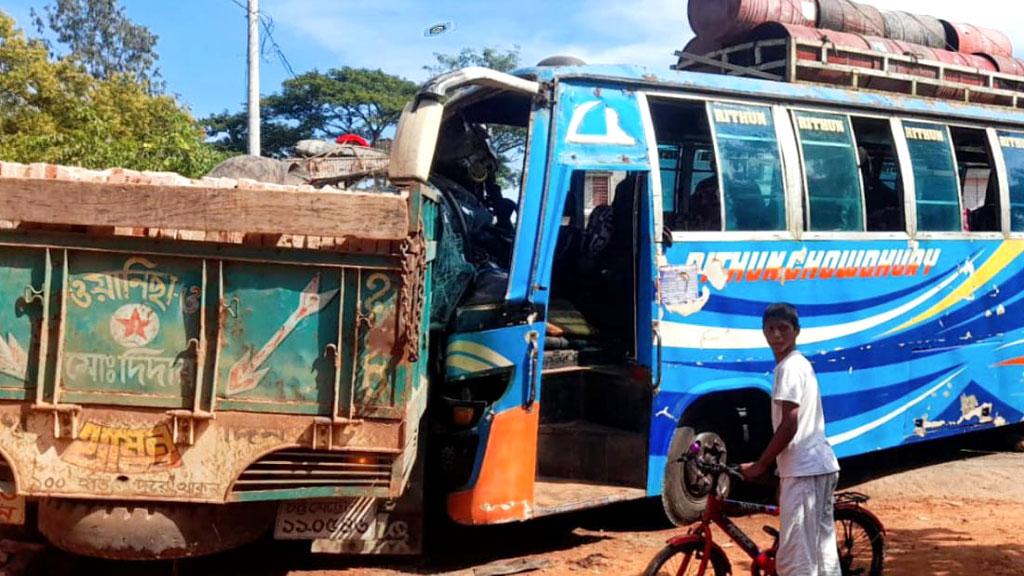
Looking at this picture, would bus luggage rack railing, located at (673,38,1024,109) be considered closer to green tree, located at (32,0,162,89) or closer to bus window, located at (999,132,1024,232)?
bus window, located at (999,132,1024,232)

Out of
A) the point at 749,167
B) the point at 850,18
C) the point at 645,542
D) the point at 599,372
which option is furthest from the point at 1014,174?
the point at 645,542

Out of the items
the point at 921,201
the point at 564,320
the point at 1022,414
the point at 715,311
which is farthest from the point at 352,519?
the point at 1022,414

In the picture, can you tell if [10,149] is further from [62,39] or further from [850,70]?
[62,39]

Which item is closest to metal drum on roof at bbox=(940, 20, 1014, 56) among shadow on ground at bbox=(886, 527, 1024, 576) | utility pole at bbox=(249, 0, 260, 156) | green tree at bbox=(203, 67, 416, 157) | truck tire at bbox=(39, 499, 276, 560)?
shadow on ground at bbox=(886, 527, 1024, 576)

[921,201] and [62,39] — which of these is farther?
[62,39]

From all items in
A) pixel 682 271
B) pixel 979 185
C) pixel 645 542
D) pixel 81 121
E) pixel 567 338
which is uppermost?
pixel 81 121

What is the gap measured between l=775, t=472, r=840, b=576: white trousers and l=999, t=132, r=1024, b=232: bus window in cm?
490

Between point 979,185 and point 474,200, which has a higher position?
point 979,185

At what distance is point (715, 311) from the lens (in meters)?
6.22

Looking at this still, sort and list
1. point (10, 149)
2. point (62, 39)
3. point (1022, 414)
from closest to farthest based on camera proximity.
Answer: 1. point (1022, 414)
2. point (10, 149)
3. point (62, 39)

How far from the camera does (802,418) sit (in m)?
4.28

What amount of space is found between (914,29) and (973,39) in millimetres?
805

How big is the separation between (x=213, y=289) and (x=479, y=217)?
2.46 metres

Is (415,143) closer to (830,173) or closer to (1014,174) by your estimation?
(830,173)
